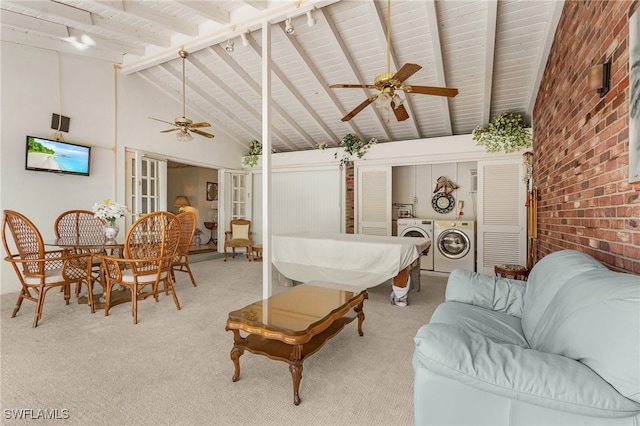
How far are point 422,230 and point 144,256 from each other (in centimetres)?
427

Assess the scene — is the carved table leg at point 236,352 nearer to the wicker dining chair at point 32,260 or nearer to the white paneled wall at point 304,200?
the wicker dining chair at point 32,260

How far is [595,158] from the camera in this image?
192cm

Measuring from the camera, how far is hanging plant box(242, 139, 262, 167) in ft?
23.2

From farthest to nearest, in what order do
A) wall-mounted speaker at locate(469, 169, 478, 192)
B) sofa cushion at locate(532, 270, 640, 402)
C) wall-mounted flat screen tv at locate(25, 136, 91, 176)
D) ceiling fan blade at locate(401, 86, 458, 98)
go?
wall-mounted speaker at locate(469, 169, 478, 192) → wall-mounted flat screen tv at locate(25, 136, 91, 176) → ceiling fan blade at locate(401, 86, 458, 98) → sofa cushion at locate(532, 270, 640, 402)

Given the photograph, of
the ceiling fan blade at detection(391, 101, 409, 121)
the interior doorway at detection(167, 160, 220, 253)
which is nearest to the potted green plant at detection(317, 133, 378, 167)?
the ceiling fan blade at detection(391, 101, 409, 121)

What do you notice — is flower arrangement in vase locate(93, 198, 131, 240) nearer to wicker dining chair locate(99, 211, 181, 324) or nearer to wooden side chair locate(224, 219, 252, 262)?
wicker dining chair locate(99, 211, 181, 324)

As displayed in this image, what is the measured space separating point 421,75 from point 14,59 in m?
5.11

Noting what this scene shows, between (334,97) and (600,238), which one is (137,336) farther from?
(334,97)

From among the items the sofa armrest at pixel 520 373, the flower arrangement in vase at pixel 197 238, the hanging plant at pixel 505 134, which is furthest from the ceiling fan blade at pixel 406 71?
the flower arrangement in vase at pixel 197 238

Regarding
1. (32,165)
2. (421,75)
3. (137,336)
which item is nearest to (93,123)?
(32,165)

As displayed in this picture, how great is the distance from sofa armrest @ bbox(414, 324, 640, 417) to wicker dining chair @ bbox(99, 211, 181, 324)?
2.70 meters

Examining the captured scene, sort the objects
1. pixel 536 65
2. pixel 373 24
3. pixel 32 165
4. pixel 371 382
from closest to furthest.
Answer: pixel 371 382 → pixel 373 24 → pixel 536 65 → pixel 32 165

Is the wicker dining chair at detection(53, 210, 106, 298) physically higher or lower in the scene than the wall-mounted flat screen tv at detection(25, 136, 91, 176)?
lower

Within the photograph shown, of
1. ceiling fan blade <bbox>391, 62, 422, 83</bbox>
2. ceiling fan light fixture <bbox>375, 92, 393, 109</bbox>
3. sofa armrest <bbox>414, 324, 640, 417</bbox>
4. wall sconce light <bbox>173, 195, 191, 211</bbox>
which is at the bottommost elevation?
sofa armrest <bbox>414, 324, 640, 417</bbox>
